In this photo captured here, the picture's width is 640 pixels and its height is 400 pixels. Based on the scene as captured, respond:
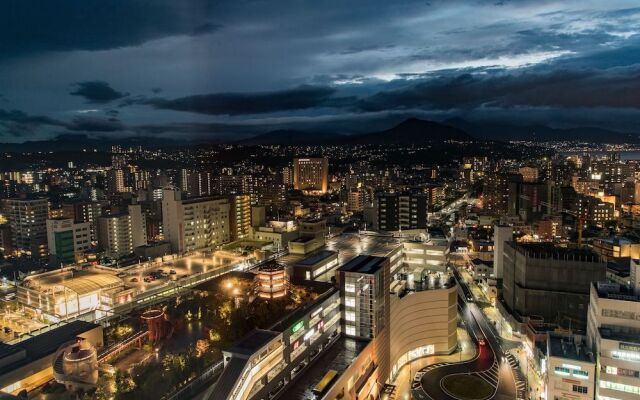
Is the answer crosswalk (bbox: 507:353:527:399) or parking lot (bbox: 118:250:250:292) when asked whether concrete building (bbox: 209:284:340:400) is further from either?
parking lot (bbox: 118:250:250:292)

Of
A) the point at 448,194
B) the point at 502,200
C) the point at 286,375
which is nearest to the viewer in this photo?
the point at 286,375

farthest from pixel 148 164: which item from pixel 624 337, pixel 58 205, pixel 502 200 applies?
pixel 624 337

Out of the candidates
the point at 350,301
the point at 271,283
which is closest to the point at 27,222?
the point at 271,283

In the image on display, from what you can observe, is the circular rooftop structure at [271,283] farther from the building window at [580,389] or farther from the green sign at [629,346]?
the green sign at [629,346]

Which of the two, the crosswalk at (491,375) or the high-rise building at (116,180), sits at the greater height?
the high-rise building at (116,180)

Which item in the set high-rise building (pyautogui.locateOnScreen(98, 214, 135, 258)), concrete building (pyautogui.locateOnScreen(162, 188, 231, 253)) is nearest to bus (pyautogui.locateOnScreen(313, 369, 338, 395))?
concrete building (pyautogui.locateOnScreen(162, 188, 231, 253))

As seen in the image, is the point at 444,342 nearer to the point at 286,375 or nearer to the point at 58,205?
the point at 286,375

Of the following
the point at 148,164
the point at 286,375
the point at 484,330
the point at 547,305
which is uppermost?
the point at 148,164

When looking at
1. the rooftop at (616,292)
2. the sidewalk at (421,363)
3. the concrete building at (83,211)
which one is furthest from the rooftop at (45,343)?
the concrete building at (83,211)

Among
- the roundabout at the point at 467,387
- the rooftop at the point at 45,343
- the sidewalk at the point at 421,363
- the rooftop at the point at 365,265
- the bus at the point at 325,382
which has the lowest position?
the sidewalk at the point at 421,363
